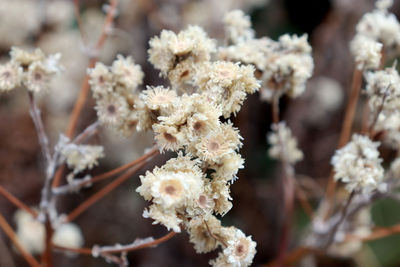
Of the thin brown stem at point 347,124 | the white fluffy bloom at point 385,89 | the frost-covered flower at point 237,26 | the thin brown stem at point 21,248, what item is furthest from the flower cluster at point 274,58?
the thin brown stem at point 21,248

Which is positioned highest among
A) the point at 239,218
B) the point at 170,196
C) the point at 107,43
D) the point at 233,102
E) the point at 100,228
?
the point at 107,43

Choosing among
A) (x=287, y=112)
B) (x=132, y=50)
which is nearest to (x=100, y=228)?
(x=132, y=50)

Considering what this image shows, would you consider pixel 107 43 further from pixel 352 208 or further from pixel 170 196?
pixel 170 196

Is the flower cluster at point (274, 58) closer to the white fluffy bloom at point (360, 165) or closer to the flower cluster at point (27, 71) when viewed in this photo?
the white fluffy bloom at point (360, 165)

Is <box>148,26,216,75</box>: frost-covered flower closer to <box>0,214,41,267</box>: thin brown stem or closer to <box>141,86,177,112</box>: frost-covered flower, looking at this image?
<box>141,86,177,112</box>: frost-covered flower

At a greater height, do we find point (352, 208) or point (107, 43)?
point (107, 43)

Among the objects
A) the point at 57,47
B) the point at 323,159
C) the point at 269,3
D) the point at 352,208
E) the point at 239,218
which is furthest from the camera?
the point at 269,3
